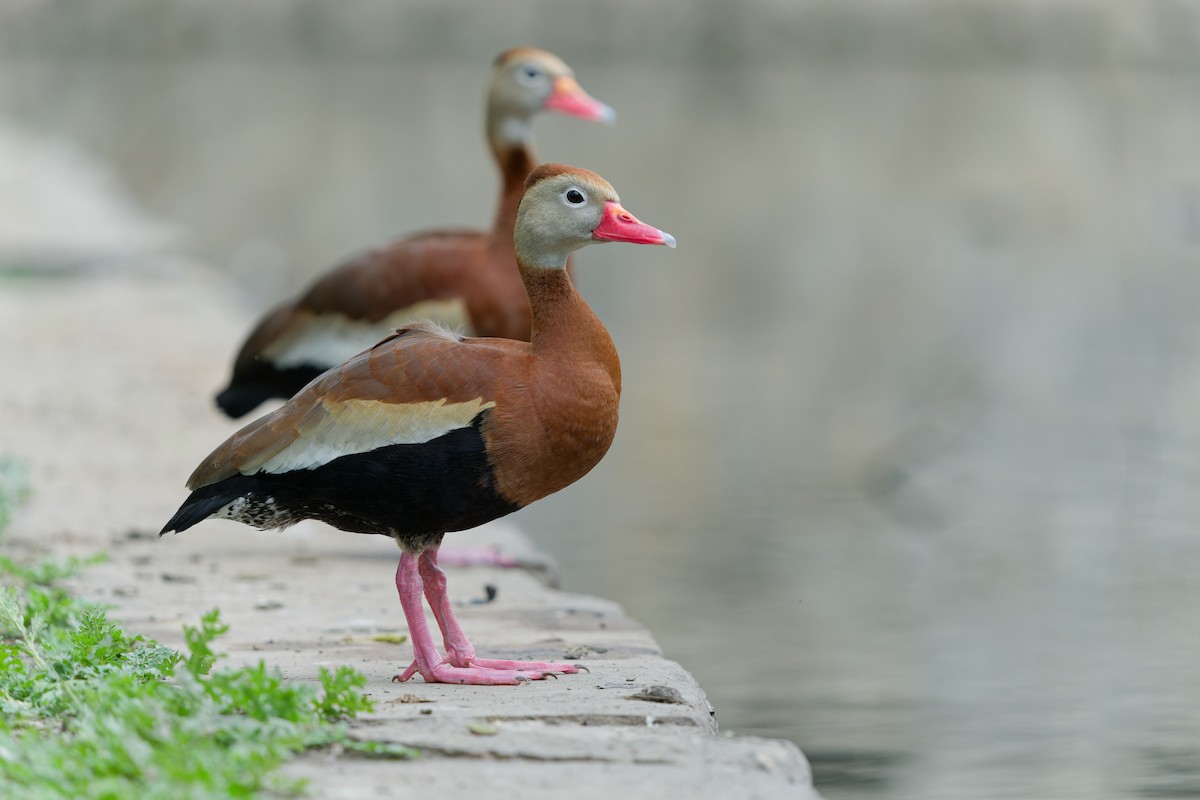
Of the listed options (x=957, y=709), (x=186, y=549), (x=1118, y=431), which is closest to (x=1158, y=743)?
(x=957, y=709)

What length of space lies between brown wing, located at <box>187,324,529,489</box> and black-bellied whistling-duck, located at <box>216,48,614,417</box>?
2235mm

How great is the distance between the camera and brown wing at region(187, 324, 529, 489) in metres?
4.79

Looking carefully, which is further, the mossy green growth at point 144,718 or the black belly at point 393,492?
the black belly at point 393,492

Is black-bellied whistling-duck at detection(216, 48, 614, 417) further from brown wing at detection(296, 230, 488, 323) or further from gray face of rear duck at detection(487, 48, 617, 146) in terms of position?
gray face of rear duck at detection(487, 48, 617, 146)

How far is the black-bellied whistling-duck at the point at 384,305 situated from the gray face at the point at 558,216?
218cm

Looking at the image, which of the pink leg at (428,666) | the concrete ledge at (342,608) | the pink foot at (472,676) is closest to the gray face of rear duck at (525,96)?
the concrete ledge at (342,608)

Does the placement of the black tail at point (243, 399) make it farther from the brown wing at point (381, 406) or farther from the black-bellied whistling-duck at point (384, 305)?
the brown wing at point (381, 406)

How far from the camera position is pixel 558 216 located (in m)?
5.05

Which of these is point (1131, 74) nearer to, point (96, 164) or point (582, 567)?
point (96, 164)

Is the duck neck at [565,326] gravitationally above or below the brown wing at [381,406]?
above

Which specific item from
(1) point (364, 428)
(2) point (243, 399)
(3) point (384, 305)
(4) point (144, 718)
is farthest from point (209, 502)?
(2) point (243, 399)

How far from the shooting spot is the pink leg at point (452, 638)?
4.95m

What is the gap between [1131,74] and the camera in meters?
49.1

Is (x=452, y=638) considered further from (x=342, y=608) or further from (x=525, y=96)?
(x=525, y=96)
